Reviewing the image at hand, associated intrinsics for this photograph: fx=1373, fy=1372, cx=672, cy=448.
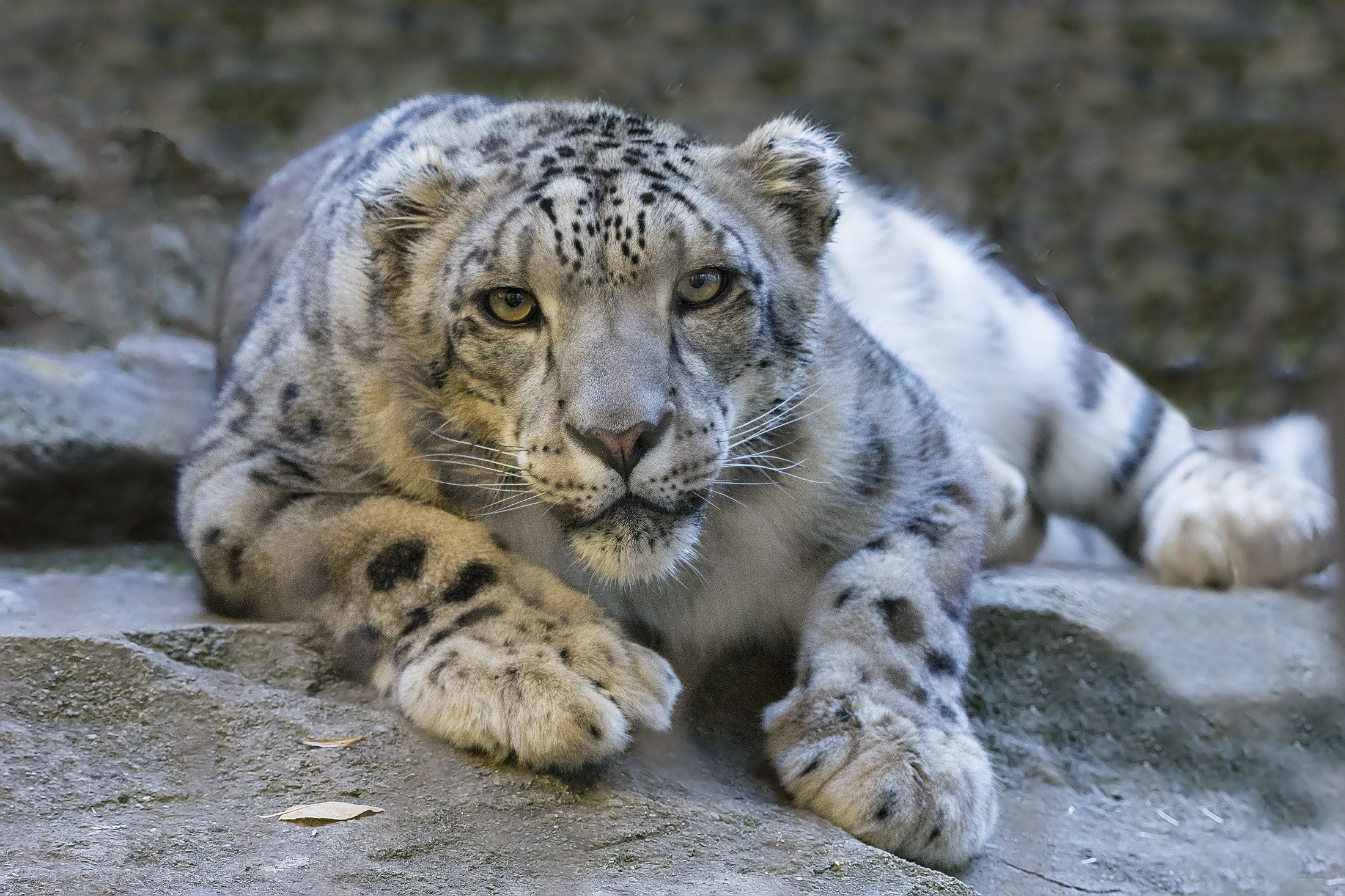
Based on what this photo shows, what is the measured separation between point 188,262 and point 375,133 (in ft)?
2.53

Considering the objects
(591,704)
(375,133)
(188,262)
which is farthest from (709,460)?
(188,262)

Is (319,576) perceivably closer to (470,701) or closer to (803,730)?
(470,701)

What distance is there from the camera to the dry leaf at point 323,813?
1.77 metres

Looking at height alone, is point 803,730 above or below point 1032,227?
below

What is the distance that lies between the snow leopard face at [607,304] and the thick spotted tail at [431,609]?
12 cm

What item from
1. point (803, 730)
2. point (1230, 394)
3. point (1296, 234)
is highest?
point (1296, 234)

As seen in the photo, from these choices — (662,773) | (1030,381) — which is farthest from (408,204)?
(1030,381)

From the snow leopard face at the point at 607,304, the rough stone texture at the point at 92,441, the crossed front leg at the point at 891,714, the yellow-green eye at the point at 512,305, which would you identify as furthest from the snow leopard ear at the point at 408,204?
the rough stone texture at the point at 92,441

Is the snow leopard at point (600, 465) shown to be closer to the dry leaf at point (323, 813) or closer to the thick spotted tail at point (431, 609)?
the thick spotted tail at point (431, 609)

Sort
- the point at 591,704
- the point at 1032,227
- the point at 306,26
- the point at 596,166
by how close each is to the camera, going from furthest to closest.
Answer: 1. the point at 596,166
2. the point at 591,704
3. the point at 1032,227
4. the point at 306,26

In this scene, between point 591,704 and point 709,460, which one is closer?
point 591,704

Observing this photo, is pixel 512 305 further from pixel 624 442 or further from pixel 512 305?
pixel 624 442

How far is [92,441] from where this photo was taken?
3715mm

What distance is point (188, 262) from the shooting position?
3.59 meters
